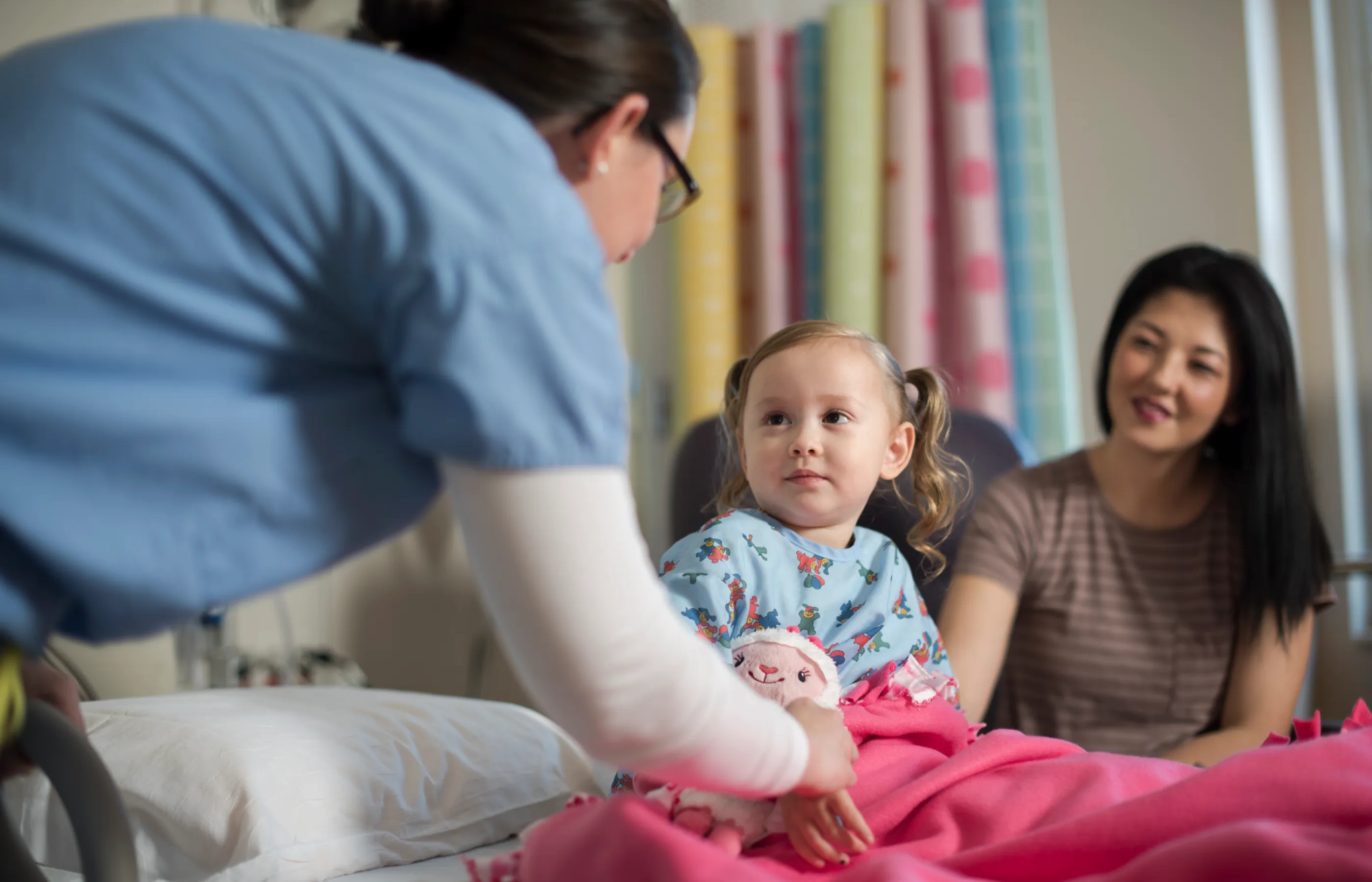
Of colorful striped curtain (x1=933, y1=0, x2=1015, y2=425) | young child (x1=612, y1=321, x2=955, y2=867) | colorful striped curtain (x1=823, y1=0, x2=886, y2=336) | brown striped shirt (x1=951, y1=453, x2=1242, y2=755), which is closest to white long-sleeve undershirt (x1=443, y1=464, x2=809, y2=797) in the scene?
young child (x1=612, y1=321, x2=955, y2=867)

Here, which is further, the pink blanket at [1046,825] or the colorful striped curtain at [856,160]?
the colorful striped curtain at [856,160]

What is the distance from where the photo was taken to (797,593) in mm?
1321

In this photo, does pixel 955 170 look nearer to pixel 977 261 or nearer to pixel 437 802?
pixel 977 261

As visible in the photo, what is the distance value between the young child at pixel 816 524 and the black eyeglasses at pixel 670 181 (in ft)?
A: 1.39

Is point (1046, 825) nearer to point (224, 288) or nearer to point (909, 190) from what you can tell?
point (224, 288)

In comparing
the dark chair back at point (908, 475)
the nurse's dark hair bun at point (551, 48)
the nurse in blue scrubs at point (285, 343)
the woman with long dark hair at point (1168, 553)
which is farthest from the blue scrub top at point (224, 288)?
the woman with long dark hair at point (1168, 553)

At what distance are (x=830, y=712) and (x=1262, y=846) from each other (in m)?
0.32

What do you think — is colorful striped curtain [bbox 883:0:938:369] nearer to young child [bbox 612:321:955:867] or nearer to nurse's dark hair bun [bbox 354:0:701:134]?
young child [bbox 612:321:955:867]

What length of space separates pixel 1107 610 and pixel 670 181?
128 cm

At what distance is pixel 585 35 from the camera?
31.3 inches

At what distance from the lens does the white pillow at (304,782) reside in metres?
1.18

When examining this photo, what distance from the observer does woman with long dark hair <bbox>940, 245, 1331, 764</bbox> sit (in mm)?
1795

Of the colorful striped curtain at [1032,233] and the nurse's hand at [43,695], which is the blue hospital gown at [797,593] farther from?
the colorful striped curtain at [1032,233]

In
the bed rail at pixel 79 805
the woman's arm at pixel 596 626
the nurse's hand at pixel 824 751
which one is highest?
the woman's arm at pixel 596 626
